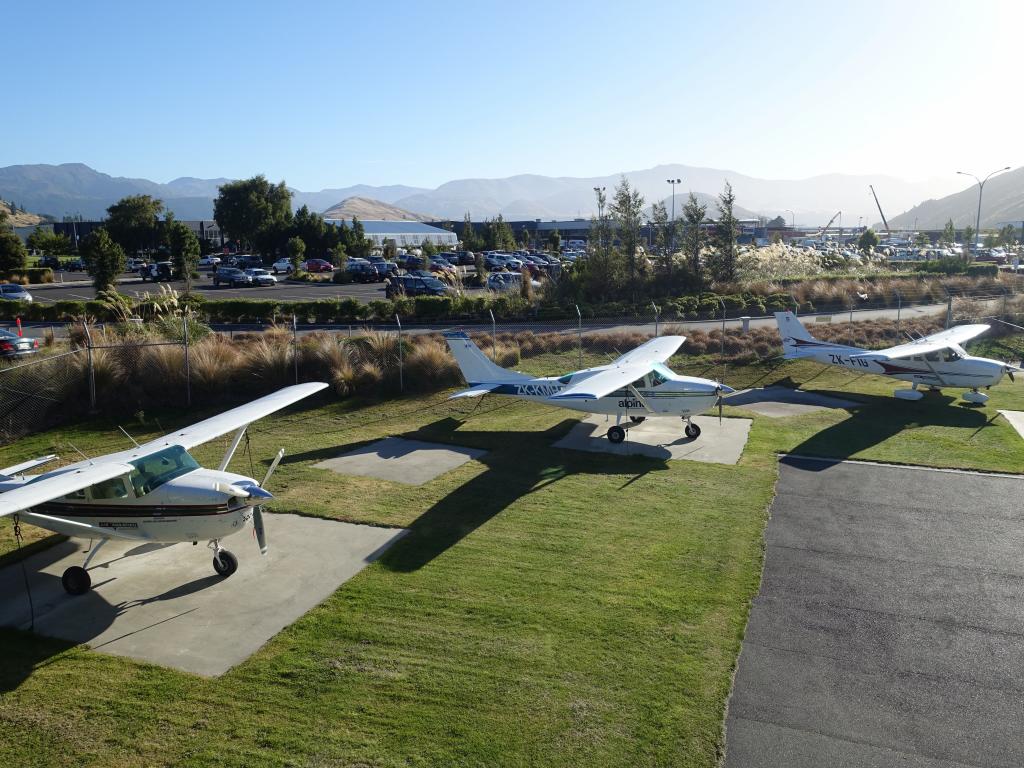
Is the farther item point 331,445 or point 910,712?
point 331,445

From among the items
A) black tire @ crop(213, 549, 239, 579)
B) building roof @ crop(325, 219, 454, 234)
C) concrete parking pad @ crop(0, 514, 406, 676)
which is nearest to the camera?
concrete parking pad @ crop(0, 514, 406, 676)

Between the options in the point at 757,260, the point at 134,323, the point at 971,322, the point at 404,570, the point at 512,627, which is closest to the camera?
the point at 512,627

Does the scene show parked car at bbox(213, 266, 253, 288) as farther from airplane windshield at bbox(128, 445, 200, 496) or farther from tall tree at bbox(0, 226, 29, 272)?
airplane windshield at bbox(128, 445, 200, 496)

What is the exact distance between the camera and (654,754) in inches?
275

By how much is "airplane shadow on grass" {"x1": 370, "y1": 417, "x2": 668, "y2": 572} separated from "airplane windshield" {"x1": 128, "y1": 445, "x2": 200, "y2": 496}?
314 centimetres

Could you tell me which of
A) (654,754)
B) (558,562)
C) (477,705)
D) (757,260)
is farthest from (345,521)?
(757,260)

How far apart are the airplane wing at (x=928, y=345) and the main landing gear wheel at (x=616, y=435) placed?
9064mm

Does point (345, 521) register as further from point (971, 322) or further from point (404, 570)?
point (971, 322)

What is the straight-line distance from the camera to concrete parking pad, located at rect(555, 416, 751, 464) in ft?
53.9

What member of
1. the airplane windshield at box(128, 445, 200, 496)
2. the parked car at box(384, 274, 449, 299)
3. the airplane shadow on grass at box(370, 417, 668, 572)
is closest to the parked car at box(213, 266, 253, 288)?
the parked car at box(384, 274, 449, 299)

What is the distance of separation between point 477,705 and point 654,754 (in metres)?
1.82

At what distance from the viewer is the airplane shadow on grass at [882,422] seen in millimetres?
16969

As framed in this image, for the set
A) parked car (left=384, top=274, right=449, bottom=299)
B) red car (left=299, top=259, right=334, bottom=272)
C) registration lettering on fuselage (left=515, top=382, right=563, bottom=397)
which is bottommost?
registration lettering on fuselage (left=515, top=382, right=563, bottom=397)

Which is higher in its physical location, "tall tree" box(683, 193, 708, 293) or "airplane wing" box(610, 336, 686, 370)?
"tall tree" box(683, 193, 708, 293)
